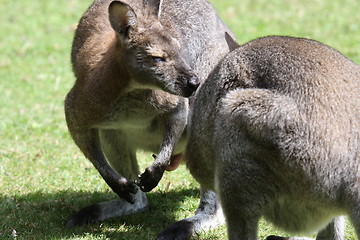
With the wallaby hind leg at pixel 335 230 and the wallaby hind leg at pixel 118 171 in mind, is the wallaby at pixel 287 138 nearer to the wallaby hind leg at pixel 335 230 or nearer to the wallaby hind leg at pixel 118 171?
the wallaby hind leg at pixel 335 230

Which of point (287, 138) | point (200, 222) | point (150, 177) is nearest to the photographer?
point (287, 138)

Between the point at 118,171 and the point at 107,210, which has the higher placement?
the point at 118,171

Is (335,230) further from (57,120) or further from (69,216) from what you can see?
(57,120)

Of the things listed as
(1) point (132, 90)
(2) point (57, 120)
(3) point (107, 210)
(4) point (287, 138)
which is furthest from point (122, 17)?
(2) point (57, 120)

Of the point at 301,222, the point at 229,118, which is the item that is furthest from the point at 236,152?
the point at 301,222

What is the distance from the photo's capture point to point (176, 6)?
6.25 metres

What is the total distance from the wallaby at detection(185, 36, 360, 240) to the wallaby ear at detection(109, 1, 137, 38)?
42.2 inches

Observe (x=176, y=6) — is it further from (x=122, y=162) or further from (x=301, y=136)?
(x=301, y=136)

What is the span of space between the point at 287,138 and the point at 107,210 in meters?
2.44

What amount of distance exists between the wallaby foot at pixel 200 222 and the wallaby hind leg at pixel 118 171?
2.18ft

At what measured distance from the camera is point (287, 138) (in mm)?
3963

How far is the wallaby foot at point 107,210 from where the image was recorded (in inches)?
225

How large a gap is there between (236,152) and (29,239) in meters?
1.98

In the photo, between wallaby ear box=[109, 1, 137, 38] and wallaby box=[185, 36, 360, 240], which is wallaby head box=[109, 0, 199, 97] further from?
wallaby box=[185, 36, 360, 240]
